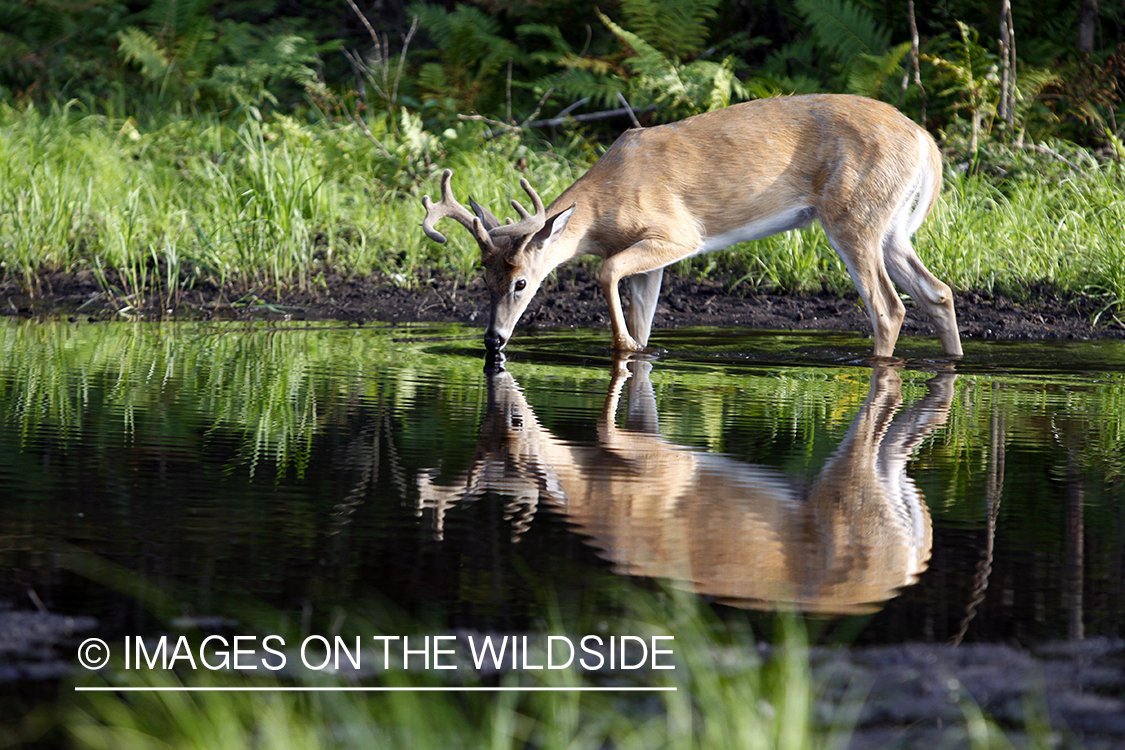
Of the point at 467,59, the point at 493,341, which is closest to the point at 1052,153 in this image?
the point at 493,341

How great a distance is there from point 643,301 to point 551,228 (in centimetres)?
83

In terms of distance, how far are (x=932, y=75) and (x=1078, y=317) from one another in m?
5.98

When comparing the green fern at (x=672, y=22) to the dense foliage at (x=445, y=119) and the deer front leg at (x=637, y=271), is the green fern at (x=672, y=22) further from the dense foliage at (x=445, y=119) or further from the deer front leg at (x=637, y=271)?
the deer front leg at (x=637, y=271)

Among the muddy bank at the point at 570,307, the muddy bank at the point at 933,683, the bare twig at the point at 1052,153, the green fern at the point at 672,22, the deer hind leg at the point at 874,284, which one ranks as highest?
the green fern at the point at 672,22

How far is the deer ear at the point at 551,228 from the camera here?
7551mm

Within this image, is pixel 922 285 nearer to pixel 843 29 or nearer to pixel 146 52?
pixel 843 29

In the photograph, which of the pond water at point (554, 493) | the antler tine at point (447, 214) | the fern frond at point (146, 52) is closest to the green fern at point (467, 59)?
the fern frond at point (146, 52)

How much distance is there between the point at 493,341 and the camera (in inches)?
284

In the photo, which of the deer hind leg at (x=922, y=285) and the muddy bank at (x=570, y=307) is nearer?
the deer hind leg at (x=922, y=285)

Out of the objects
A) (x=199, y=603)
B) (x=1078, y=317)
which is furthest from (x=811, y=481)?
(x=1078, y=317)

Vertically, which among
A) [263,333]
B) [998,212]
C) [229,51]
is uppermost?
[229,51]

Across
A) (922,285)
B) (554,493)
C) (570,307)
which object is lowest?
(570,307)

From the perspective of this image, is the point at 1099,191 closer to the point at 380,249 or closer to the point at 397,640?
the point at 380,249

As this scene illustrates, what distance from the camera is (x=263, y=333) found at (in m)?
8.10
